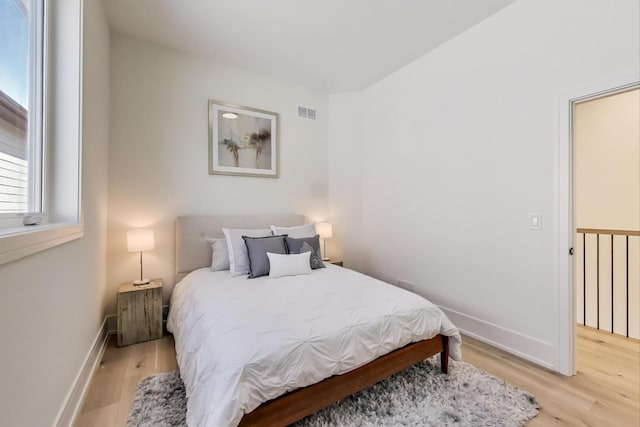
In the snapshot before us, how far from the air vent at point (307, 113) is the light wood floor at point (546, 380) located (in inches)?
121

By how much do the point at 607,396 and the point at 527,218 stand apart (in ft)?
4.12

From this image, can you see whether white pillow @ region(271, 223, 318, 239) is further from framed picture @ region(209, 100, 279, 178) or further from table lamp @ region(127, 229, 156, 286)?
table lamp @ region(127, 229, 156, 286)

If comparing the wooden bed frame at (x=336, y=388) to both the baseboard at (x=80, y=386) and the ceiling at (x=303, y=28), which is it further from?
the ceiling at (x=303, y=28)

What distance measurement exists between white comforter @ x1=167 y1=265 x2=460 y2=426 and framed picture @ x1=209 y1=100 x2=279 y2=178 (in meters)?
1.50

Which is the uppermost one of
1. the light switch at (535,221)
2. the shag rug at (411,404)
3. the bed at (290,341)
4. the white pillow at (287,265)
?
the light switch at (535,221)

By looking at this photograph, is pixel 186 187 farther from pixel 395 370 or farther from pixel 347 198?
pixel 395 370

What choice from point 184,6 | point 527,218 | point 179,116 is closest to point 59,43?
point 184,6

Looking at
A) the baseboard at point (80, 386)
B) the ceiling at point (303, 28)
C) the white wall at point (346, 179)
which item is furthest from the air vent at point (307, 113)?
the baseboard at point (80, 386)

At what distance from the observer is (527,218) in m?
2.26

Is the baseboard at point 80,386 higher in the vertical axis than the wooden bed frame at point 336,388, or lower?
lower

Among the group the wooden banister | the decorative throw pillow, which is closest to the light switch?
the wooden banister

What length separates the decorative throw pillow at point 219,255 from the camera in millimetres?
2805

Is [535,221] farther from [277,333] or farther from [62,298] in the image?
[62,298]

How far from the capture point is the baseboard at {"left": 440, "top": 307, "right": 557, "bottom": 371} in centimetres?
215
